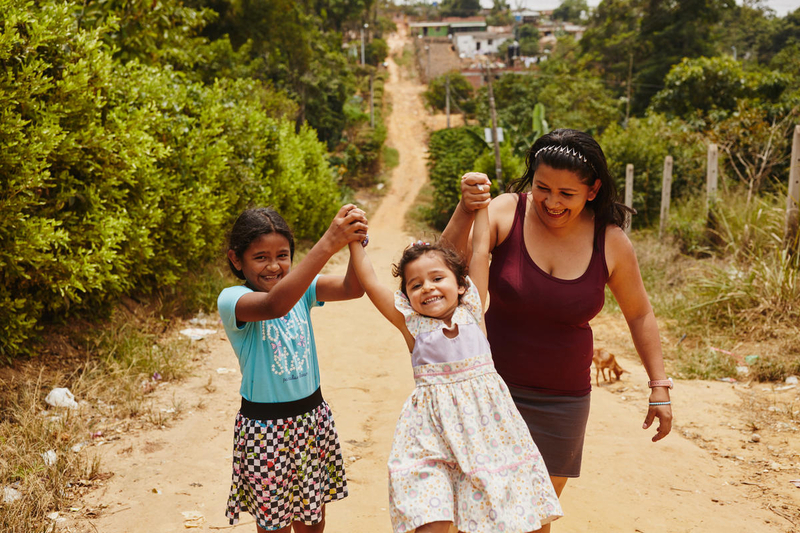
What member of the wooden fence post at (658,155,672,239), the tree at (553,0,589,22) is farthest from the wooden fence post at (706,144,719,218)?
the tree at (553,0,589,22)

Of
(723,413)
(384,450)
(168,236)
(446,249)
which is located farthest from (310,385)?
(168,236)

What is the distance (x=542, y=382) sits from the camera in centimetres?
240

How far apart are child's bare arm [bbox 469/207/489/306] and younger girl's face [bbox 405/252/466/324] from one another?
4.9 inches

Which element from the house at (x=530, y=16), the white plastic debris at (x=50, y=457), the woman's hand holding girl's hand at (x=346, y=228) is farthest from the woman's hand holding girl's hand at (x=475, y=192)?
the house at (x=530, y=16)

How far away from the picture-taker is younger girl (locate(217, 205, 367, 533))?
7.53ft

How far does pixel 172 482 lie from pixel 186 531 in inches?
25.7

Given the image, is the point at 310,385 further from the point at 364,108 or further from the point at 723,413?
the point at 364,108

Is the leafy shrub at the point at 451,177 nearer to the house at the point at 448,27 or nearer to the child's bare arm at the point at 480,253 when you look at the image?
the child's bare arm at the point at 480,253

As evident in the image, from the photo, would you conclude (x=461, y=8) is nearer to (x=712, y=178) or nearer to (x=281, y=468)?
(x=712, y=178)

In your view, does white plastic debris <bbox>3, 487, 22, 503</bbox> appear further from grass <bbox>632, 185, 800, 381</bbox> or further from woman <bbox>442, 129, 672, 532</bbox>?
grass <bbox>632, 185, 800, 381</bbox>

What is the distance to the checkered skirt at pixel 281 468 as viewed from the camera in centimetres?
230

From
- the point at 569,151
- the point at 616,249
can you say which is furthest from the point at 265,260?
the point at 616,249

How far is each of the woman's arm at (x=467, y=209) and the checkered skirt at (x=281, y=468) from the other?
86 centimetres

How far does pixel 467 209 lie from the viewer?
2.29 meters
